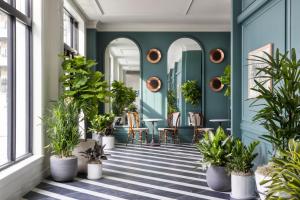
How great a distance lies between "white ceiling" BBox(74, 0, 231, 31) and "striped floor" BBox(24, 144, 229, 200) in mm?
3657

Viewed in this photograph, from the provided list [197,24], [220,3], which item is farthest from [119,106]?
[220,3]

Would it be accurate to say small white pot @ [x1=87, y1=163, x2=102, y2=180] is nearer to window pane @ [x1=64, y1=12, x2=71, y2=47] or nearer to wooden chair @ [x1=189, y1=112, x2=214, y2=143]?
window pane @ [x1=64, y1=12, x2=71, y2=47]

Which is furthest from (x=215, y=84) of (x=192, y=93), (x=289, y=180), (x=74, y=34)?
(x=289, y=180)

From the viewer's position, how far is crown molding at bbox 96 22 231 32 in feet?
34.6

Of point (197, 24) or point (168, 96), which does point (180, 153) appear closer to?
point (168, 96)

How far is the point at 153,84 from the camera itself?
422 inches

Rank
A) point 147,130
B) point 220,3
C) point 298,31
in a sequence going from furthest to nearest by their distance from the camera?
point 147,130 < point 220,3 < point 298,31

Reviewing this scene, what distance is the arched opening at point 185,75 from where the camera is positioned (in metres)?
11.6

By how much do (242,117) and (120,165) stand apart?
8.48 ft

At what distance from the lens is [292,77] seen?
10.3 feet

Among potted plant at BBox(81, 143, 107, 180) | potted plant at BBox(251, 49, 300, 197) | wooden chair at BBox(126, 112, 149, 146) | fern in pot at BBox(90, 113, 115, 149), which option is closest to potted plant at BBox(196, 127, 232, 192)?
potted plant at BBox(251, 49, 300, 197)

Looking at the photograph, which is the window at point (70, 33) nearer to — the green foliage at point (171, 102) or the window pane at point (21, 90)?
the window pane at point (21, 90)

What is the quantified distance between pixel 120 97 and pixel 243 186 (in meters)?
6.42

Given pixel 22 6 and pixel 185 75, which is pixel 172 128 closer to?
pixel 185 75
